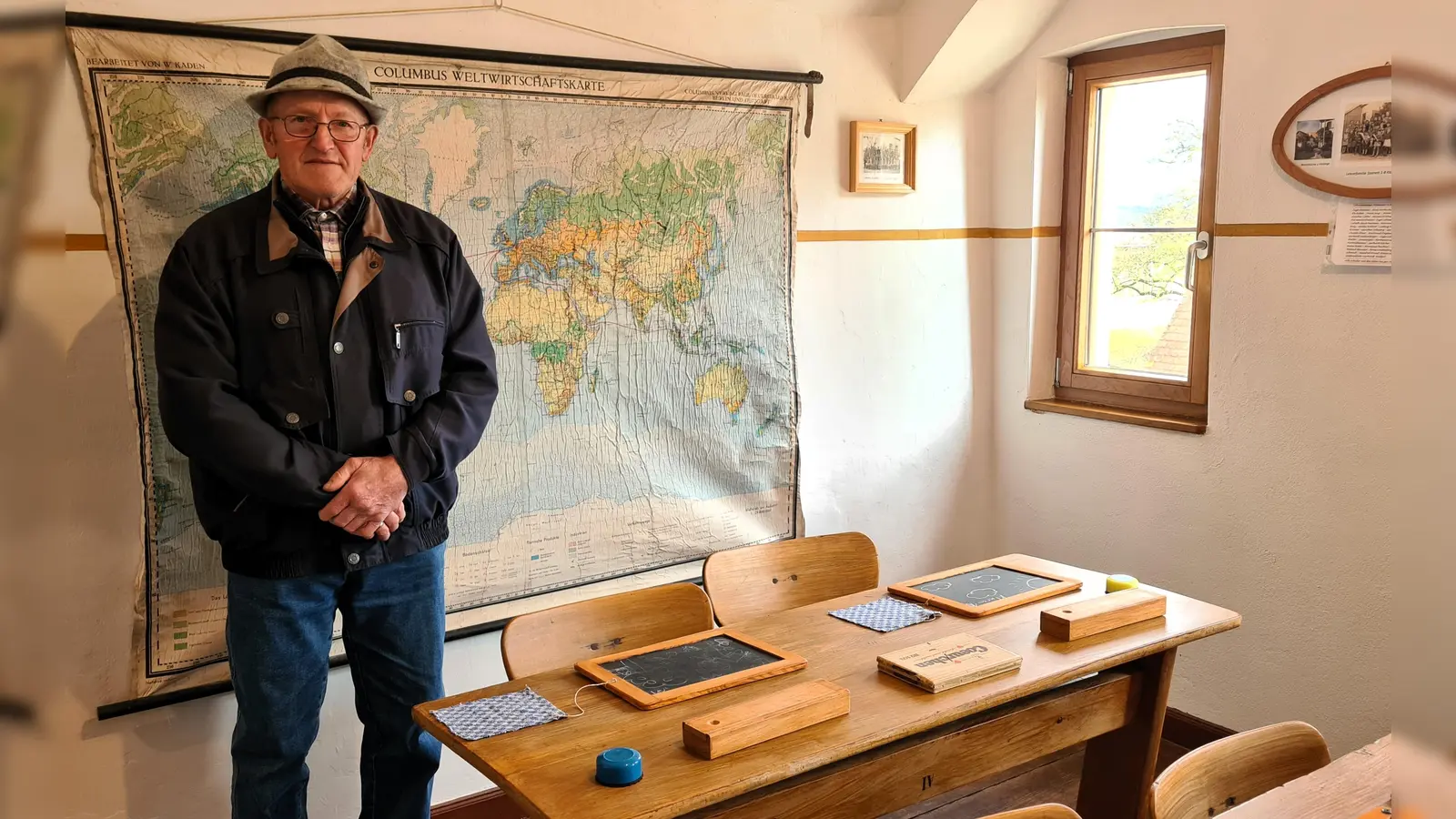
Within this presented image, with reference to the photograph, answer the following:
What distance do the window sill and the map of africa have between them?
0.94 meters

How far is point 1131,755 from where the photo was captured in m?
2.45

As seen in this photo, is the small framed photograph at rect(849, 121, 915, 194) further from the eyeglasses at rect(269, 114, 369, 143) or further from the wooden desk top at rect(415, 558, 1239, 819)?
the eyeglasses at rect(269, 114, 369, 143)

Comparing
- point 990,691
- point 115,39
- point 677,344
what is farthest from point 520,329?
point 990,691

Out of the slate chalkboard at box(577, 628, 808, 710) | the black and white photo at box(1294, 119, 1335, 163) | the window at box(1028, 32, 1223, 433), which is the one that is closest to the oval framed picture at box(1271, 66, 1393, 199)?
the black and white photo at box(1294, 119, 1335, 163)

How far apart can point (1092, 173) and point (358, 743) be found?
2.85 metres

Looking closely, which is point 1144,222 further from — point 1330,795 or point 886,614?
point 1330,795

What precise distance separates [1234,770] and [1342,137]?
6.09 ft

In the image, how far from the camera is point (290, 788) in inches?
92.6

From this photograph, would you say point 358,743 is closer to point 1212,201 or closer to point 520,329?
point 520,329

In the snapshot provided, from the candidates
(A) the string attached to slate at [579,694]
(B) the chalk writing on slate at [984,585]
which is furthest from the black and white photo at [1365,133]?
(A) the string attached to slate at [579,694]

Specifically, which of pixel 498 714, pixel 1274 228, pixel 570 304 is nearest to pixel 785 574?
pixel 570 304

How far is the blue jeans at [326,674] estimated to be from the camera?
7.45 ft

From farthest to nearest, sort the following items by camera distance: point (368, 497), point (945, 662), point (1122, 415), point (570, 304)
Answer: point (1122, 415) → point (570, 304) → point (368, 497) → point (945, 662)

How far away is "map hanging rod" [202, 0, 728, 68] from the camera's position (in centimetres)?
257
